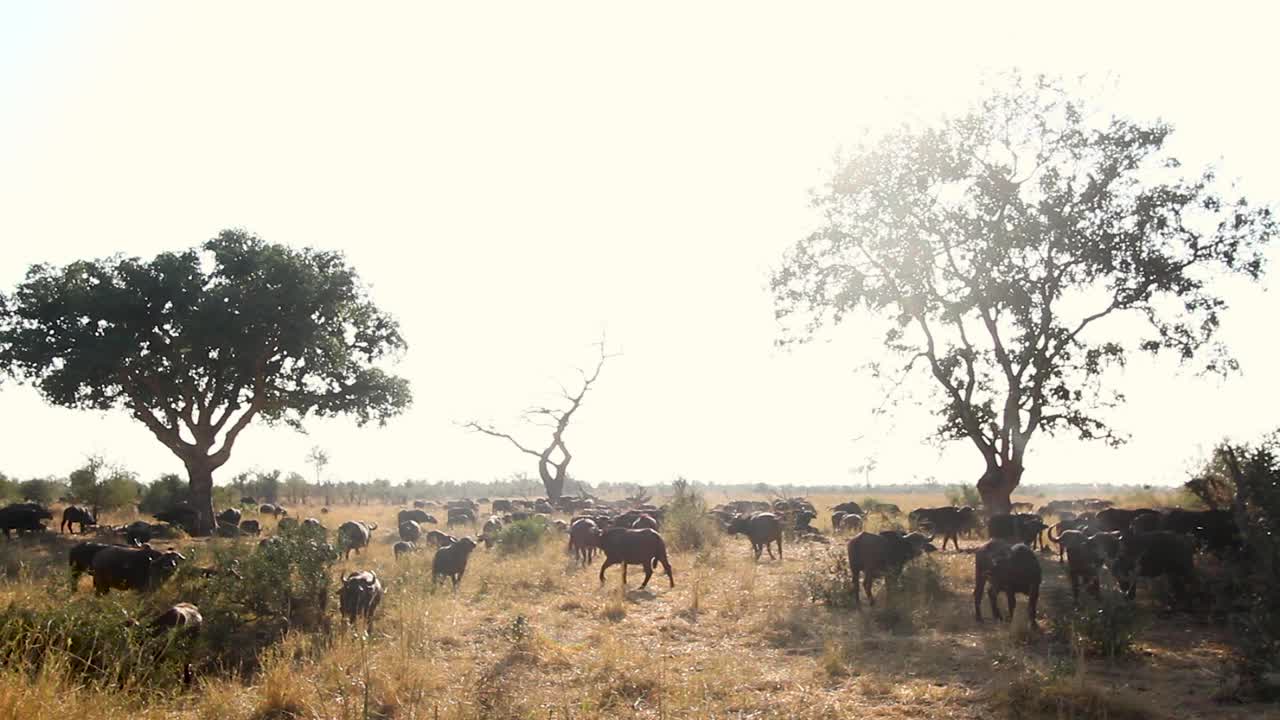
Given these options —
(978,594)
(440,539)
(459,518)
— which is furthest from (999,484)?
(459,518)

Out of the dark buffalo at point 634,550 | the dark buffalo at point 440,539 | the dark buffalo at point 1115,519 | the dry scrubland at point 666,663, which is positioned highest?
the dark buffalo at point 1115,519

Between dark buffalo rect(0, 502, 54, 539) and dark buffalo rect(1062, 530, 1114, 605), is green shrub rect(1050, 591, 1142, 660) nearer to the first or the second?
dark buffalo rect(1062, 530, 1114, 605)

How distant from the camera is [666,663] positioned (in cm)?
1102

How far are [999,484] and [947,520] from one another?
185cm

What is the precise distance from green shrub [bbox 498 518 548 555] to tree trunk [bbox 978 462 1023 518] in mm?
13070

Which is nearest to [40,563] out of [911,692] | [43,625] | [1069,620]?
[43,625]

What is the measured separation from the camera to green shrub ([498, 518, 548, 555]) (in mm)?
24391

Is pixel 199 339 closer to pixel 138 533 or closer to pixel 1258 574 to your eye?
pixel 138 533

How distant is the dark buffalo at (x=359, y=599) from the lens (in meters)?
12.7

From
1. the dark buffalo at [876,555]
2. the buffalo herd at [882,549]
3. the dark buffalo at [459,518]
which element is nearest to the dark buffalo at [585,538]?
the buffalo herd at [882,549]

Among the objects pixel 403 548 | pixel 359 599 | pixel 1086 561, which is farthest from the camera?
pixel 403 548

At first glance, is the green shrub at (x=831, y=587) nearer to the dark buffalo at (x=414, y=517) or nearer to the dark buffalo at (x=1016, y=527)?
the dark buffalo at (x=1016, y=527)

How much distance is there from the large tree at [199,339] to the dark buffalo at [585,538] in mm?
12826

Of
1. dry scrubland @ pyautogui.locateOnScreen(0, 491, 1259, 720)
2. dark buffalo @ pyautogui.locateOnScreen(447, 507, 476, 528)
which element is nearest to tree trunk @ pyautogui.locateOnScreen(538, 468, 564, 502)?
dark buffalo @ pyautogui.locateOnScreen(447, 507, 476, 528)
